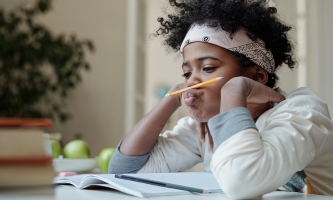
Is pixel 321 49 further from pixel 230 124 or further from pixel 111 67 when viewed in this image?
pixel 111 67

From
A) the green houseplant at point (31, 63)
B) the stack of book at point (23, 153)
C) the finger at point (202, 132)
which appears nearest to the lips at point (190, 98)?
the finger at point (202, 132)

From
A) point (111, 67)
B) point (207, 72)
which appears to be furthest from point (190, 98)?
point (111, 67)

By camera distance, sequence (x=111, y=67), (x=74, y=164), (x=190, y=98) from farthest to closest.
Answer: (x=111, y=67) → (x=74, y=164) → (x=190, y=98)

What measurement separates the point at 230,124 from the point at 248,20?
383mm

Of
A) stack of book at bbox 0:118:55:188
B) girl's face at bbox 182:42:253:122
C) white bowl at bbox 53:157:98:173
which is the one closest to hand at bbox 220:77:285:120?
girl's face at bbox 182:42:253:122

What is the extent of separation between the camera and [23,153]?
434 mm

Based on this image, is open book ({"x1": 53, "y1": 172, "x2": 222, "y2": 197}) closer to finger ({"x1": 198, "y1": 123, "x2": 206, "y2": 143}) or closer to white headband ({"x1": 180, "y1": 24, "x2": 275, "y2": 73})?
finger ({"x1": 198, "y1": 123, "x2": 206, "y2": 143})

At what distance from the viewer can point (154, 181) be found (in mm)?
830

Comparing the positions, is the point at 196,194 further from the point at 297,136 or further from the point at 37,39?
the point at 37,39

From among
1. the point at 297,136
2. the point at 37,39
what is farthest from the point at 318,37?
the point at 37,39

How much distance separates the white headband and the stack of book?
2.22 ft

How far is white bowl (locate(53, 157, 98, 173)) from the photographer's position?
1.25 meters

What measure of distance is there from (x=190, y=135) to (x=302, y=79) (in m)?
1.10

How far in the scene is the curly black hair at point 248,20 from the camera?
105 cm
